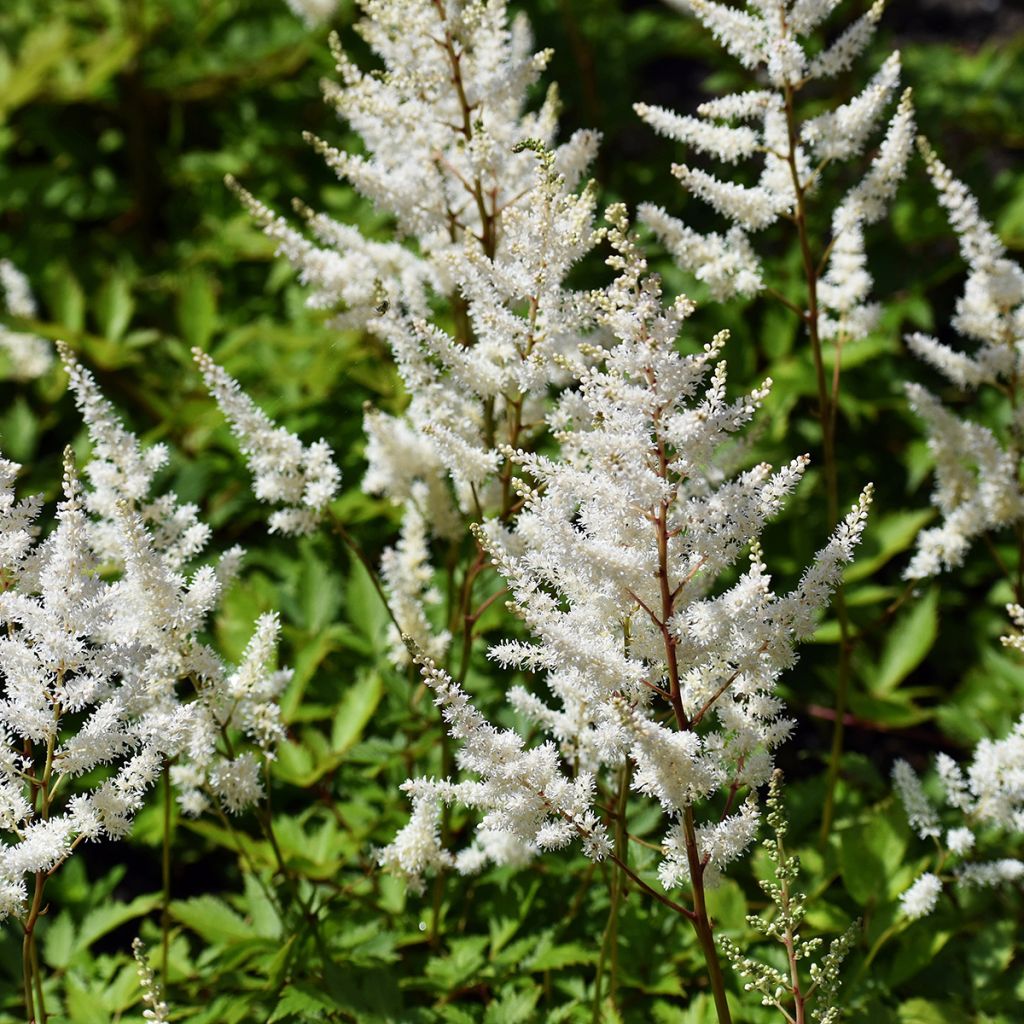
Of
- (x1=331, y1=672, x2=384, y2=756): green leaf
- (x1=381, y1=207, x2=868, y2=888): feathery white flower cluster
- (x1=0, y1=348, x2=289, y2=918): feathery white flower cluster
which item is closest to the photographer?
(x1=381, y1=207, x2=868, y2=888): feathery white flower cluster

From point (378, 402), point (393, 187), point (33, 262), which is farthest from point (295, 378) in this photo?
point (33, 262)

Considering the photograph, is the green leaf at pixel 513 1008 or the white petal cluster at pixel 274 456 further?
the green leaf at pixel 513 1008

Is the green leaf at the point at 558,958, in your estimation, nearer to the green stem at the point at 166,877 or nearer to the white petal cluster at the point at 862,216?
the green stem at the point at 166,877

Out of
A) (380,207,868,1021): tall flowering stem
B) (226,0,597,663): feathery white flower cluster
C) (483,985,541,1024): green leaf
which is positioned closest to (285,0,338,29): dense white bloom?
(226,0,597,663): feathery white flower cluster

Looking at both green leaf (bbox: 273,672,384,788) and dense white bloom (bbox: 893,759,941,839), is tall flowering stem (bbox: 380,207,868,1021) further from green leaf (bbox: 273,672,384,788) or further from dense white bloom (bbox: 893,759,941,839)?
green leaf (bbox: 273,672,384,788)

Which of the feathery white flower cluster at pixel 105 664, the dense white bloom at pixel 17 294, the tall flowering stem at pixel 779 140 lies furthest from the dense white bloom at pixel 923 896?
the dense white bloom at pixel 17 294

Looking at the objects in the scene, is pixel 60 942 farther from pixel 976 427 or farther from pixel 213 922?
pixel 976 427

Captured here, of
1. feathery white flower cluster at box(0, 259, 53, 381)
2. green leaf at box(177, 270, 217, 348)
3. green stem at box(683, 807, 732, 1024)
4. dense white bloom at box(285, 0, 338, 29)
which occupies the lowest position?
feathery white flower cluster at box(0, 259, 53, 381)

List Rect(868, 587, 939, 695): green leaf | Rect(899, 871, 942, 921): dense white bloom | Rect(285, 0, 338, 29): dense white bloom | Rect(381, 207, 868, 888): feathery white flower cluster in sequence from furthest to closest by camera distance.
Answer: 1. Rect(285, 0, 338, 29): dense white bloom
2. Rect(868, 587, 939, 695): green leaf
3. Rect(899, 871, 942, 921): dense white bloom
4. Rect(381, 207, 868, 888): feathery white flower cluster
